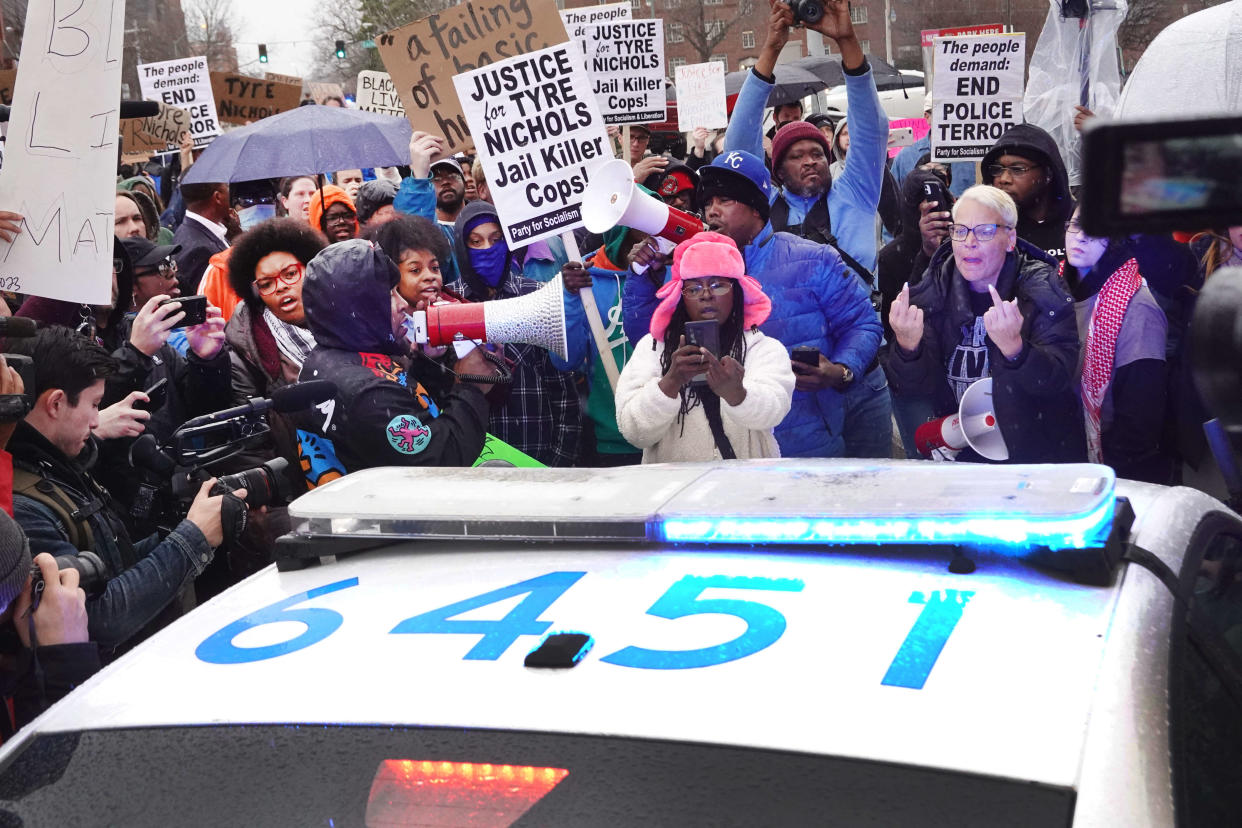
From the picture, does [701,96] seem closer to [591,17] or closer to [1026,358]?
[591,17]

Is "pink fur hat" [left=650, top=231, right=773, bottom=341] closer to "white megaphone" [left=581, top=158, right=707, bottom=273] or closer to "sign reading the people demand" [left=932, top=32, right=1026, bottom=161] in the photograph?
"white megaphone" [left=581, top=158, right=707, bottom=273]

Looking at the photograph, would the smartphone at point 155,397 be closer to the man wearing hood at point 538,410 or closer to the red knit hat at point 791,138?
the man wearing hood at point 538,410

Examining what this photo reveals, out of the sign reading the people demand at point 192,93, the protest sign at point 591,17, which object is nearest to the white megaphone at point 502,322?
the protest sign at point 591,17

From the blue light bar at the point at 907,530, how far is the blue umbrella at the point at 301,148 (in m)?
6.73

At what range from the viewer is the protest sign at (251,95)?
14086 mm

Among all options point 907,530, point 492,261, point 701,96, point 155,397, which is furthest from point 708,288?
point 701,96

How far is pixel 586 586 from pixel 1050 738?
2.44 ft

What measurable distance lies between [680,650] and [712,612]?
0.11 metres

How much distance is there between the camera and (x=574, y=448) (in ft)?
17.3

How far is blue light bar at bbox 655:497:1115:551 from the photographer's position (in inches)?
69.4

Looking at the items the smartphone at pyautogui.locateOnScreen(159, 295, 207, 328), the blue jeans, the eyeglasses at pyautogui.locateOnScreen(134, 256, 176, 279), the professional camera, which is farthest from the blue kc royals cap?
the eyeglasses at pyautogui.locateOnScreen(134, 256, 176, 279)

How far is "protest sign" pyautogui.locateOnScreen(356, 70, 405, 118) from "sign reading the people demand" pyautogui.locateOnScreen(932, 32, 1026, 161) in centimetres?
634

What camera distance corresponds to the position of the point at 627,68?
1022cm

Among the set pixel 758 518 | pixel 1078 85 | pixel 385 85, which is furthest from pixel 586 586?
pixel 385 85
